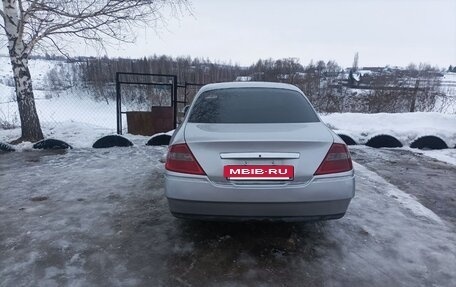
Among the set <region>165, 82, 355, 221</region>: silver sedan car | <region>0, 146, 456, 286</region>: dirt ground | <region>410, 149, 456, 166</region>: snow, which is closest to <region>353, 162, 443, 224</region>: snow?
<region>0, 146, 456, 286</region>: dirt ground

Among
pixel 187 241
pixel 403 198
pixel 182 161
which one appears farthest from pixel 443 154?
pixel 182 161

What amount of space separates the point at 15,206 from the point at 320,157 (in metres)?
3.35

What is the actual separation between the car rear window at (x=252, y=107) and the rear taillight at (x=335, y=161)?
551mm

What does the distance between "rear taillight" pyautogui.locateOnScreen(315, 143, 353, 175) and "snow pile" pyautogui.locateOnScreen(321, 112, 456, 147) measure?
5.26 metres

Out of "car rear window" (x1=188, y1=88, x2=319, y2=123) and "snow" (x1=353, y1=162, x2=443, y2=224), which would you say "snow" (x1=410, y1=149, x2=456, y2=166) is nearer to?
"snow" (x1=353, y1=162, x2=443, y2=224)

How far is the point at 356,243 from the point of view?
9.39ft

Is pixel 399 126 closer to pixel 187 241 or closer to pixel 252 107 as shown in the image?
pixel 252 107

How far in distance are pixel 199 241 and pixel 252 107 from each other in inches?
53.4

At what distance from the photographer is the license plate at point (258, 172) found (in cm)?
234

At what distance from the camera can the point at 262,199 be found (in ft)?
7.63

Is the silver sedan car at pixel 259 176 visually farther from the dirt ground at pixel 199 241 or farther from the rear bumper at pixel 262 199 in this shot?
the dirt ground at pixel 199 241

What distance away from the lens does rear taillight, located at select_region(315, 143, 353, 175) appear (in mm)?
2387

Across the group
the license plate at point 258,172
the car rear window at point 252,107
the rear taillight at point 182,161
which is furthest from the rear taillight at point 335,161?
the rear taillight at point 182,161

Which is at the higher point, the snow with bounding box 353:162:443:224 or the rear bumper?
the rear bumper
